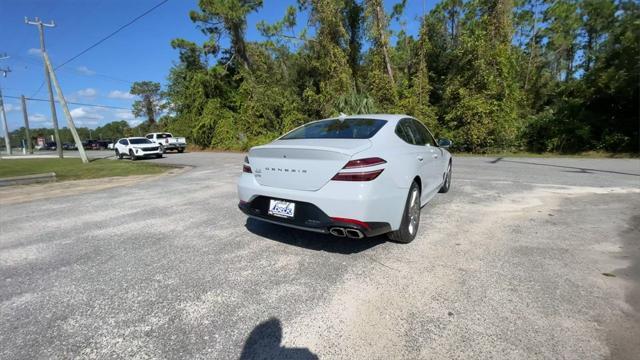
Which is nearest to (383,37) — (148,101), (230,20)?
(230,20)

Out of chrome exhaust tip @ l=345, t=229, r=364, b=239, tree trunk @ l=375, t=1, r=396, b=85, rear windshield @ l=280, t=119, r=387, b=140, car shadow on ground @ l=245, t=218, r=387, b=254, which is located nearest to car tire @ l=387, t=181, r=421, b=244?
car shadow on ground @ l=245, t=218, r=387, b=254

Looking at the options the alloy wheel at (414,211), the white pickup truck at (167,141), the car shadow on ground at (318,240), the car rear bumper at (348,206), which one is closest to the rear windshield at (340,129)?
the car rear bumper at (348,206)

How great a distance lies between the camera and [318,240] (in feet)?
13.2

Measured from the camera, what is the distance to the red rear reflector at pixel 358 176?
9.96 ft

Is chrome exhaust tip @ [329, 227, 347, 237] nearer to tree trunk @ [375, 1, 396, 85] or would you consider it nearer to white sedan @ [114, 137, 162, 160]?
tree trunk @ [375, 1, 396, 85]

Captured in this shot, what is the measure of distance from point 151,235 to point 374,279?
10.2 feet

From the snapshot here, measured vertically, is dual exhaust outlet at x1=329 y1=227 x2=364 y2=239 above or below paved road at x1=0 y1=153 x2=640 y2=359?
above

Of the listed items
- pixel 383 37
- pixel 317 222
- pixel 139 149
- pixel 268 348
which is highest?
pixel 383 37

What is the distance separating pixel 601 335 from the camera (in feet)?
7.16

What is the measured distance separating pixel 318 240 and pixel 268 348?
1.95 m

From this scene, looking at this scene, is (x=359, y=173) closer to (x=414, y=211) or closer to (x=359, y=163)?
(x=359, y=163)

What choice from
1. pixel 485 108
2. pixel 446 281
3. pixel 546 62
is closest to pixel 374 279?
pixel 446 281

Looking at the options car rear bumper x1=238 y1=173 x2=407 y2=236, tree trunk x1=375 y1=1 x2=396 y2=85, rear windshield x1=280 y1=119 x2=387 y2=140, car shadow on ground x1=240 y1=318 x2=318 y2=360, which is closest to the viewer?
car shadow on ground x1=240 y1=318 x2=318 y2=360

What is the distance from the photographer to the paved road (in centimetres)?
216
